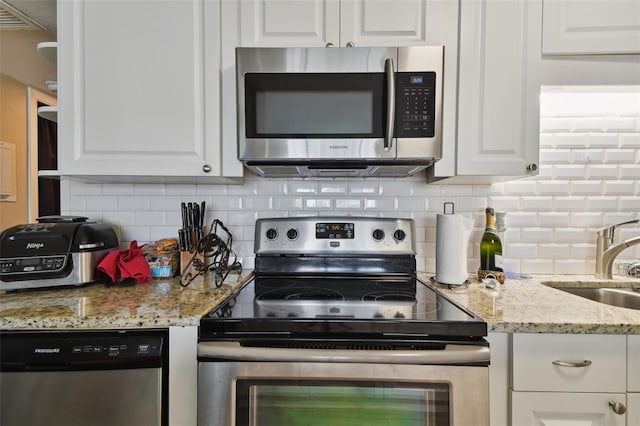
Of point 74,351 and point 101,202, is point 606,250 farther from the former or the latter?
point 101,202

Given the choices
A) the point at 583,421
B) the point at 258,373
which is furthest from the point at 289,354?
the point at 583,421

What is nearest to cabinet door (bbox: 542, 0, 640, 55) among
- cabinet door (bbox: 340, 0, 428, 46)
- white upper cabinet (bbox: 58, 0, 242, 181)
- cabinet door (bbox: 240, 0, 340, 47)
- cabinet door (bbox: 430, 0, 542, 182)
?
cabinet door (bbox: 430, 0, 542, 182)

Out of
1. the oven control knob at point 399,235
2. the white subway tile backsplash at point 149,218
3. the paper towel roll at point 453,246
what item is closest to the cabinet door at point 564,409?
the paper towel roll at point 453,246

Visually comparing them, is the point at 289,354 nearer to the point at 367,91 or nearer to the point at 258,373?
the point at 258,373

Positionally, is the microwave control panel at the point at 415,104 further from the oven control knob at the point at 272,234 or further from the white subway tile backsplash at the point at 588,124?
the white subway tile backsplash at the point at 588,124

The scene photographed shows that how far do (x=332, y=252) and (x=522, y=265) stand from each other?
0.94 metres

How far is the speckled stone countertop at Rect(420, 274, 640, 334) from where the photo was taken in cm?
84

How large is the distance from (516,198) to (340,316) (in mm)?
1148

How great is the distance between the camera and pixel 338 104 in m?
1.14

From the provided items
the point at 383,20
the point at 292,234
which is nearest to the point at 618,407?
the point at 292,234

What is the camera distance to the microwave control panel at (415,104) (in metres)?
1.12

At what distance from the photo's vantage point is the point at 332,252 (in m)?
1.39

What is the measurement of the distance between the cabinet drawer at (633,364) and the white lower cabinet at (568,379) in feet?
0.03

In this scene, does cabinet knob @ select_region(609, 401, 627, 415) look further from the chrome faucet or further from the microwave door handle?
the microwave door handle
